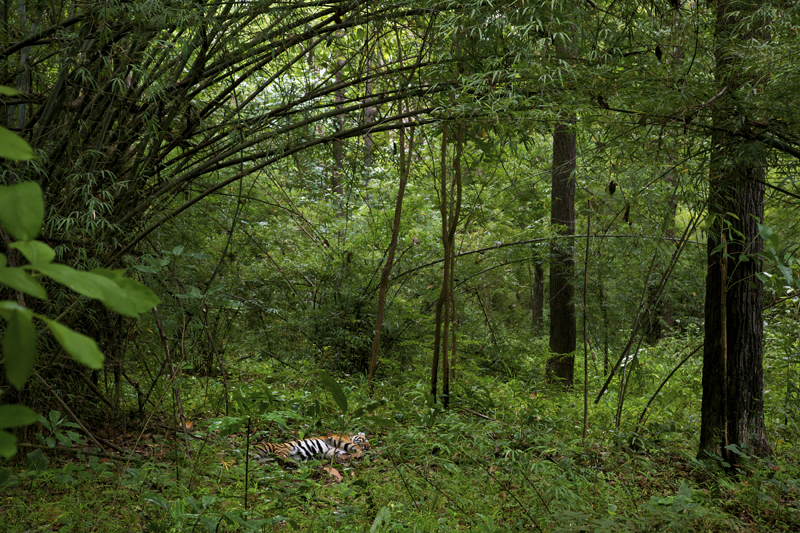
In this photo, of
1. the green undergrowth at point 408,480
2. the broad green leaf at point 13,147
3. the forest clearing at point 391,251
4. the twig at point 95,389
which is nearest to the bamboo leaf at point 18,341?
the broad green leaf at point 13,147

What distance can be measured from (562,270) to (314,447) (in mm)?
3595

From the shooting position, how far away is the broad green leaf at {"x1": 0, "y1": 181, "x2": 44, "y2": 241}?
35cm

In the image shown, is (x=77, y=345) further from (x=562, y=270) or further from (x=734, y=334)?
(x=562, y=270)

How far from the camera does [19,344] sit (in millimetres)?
358

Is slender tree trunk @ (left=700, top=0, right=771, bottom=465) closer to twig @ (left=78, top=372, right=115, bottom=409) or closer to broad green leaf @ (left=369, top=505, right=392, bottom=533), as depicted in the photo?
broad green leaf @ (left=369, top=505, right=392, bottom=533)

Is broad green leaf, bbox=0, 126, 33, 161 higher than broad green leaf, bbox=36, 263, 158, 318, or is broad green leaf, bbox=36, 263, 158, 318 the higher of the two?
broad green leaf, bbox=0, 126, 33, 161

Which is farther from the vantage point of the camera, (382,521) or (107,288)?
(382,521)

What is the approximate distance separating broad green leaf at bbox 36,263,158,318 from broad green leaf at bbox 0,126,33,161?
89mm

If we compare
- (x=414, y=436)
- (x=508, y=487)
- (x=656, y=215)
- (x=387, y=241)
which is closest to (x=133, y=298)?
(x=508, y=487)

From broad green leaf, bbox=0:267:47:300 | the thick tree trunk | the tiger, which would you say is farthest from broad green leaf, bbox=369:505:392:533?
the thick tree trunk

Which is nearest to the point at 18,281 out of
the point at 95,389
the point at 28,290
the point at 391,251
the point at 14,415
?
the point at 28,290

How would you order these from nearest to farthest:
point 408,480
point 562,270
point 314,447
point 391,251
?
point 408,480
point 314,447
point 391,251
point 562,270

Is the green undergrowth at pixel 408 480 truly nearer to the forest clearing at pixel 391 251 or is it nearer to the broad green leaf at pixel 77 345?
the forest clearing at pixel 391 251

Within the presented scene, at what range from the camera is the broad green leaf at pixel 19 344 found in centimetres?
35
